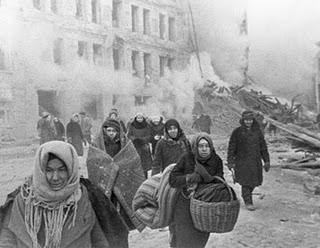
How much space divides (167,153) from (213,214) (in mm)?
2406

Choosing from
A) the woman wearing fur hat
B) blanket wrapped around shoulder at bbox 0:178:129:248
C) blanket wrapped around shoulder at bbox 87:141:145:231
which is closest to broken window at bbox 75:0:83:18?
the woman wearing fur hat

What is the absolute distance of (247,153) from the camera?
256 inches

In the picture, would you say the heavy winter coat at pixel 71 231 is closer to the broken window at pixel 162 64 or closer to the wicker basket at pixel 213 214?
the wicker basket at pixel 213 214

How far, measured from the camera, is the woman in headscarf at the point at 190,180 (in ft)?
12.0

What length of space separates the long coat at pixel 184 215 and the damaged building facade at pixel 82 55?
609 inches

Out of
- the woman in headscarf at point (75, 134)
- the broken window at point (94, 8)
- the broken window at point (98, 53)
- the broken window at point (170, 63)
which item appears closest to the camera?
the woman in headscarf at point (75, 134)

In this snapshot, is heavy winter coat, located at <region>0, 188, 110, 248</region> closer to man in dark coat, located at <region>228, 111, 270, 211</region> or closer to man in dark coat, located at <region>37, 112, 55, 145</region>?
man in dark coat, located at <region>228, 111, 270, 211</region>

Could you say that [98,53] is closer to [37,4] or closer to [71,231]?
[37,4]

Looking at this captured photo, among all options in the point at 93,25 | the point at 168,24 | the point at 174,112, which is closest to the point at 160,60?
the point at 168,24

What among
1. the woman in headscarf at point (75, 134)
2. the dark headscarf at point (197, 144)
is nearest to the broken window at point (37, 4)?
the woman in headscarf at point (75, 134)

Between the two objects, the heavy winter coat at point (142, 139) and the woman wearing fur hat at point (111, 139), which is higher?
the woman wearing fur hat at point (111, 139)

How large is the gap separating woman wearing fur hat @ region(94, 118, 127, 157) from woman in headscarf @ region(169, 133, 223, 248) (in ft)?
3.34

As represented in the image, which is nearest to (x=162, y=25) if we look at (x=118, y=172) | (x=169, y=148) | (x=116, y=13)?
(x=116, y=13)

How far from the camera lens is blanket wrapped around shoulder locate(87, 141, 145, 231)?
4.11 m
